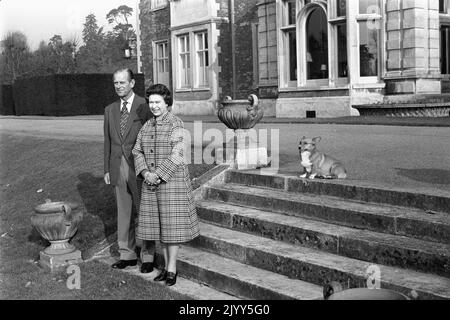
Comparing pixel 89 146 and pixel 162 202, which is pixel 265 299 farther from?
pixel 89 146

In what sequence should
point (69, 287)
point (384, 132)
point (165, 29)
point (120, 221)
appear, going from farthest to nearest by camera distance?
point (165, 29), point (384, 132), point (120, 221), point (69, 287)

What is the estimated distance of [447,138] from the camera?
991 centimetres

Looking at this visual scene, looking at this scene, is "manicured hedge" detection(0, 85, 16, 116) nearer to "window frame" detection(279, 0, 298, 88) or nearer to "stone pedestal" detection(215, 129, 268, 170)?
"window frame" detection(279, 0, 298, 88)

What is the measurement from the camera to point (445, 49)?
737 inches

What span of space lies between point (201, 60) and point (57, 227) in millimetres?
19254

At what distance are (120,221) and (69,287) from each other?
35.2 inches

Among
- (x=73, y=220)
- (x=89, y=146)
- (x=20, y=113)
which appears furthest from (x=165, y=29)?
(x=73, y=220)

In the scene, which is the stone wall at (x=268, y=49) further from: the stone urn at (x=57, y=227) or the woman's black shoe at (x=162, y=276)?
the woman's black shoe at (x=162, y=276)

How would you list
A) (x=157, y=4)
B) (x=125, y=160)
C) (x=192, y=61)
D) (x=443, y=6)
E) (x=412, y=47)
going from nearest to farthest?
1. (x=125, y=160)
2. (x=412, y=47)
3. (x=443, y=6)
4. (x=192, y=61)
5. (x=157, y=4)

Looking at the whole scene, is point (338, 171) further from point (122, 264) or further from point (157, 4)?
point (157, 4)

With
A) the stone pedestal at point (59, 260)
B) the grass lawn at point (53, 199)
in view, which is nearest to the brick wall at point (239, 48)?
the grass lawn at point (53, 199)

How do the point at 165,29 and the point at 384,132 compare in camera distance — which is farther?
the point at 165,29

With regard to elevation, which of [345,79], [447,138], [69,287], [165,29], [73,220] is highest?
[165,29]

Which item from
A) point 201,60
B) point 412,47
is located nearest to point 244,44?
point 201,60
